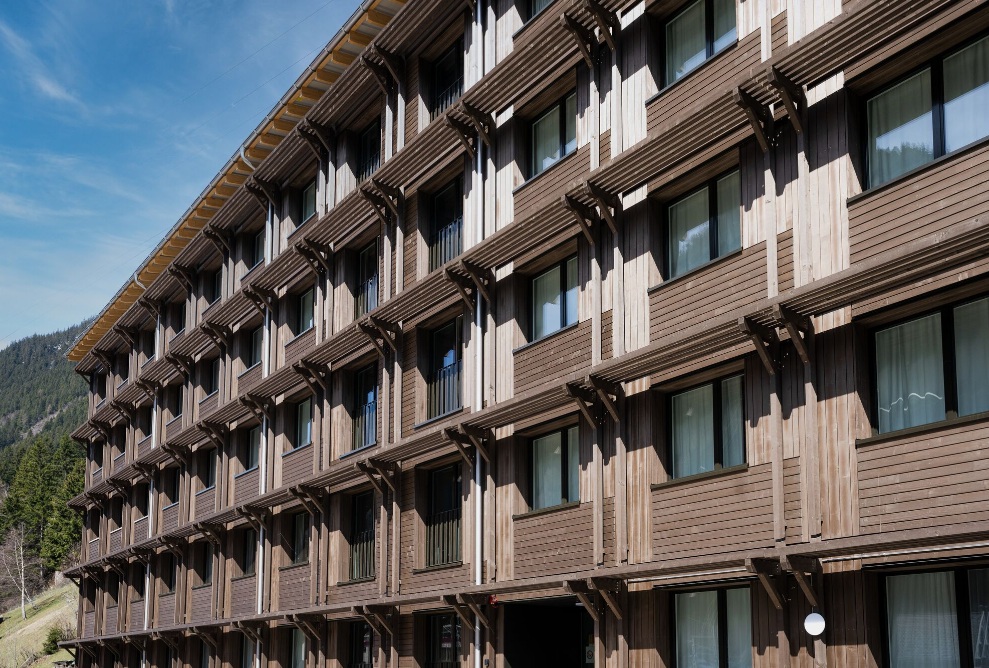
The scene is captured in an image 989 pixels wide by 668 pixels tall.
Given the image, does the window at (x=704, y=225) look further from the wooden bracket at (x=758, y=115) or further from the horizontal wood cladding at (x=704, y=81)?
the horizontal wood cladding at (x=704, y=81)

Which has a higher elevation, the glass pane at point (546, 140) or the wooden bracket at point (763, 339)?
the glass pane at point (546, 140)

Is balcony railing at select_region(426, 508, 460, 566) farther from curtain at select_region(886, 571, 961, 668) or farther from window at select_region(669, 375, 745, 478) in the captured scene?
curtain at select_region(886, 571, 961, 668)

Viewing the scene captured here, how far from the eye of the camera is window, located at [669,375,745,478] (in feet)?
62.7

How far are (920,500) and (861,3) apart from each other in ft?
21.7

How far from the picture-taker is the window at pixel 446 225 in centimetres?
2736

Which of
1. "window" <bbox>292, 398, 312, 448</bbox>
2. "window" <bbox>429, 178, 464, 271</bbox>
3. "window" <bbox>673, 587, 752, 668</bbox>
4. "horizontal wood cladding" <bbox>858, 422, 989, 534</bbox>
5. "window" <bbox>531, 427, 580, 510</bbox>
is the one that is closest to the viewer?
"horizontal wood cladding" <bbox>858, 422, 989, 534</bbox>

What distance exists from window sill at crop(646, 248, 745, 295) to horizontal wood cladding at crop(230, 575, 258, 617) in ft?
60.4

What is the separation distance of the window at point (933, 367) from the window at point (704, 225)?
3.51 meters

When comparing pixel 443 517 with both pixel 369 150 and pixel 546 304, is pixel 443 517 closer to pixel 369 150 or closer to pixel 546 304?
pixel 546 304

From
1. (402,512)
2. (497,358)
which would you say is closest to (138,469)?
(402,512)

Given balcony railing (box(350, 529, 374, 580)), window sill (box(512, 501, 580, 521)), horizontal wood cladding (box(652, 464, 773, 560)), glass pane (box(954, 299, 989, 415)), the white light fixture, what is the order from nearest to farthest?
glass pane (box(954, 299, 989, 415))
the white light fixture
horizontal wood cladding (box(652, 464, 773, 560))
window sill (box(512, 501, 580, 521))
balcony railing (box(350, 529, 374, 580))

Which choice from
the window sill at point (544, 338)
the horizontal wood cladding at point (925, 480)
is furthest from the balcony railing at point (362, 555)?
the horizontal wood cladding at point (925, 480)

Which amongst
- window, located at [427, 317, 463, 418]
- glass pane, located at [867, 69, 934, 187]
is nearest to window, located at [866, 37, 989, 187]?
glass pane, located at [867, 69, 934, 187]

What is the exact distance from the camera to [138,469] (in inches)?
1834
